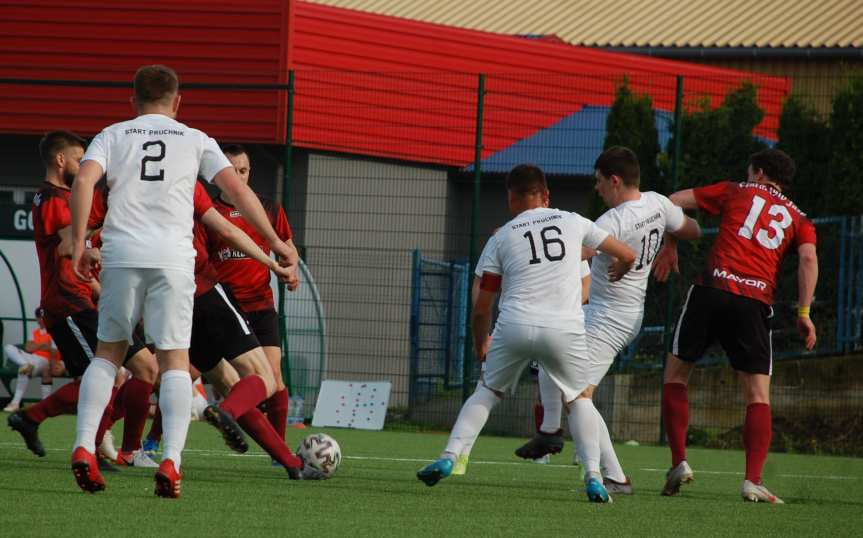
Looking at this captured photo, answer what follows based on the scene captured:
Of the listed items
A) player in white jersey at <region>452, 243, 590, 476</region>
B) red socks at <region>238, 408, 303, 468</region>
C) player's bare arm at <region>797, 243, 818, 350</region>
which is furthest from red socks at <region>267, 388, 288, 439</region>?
player's bare arm at <region>797, 243, 818, 350</region>

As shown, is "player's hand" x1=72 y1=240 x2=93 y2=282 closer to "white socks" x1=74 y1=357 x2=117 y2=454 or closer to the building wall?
"white socks" x1=74 y1=357 x2=117 y2=454

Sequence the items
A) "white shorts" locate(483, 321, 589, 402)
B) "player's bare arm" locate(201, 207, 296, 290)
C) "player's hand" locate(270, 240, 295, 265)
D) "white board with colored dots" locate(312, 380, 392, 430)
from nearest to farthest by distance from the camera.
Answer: "player's hand" locate(270, 240, 295, 265) → "player's bare arm" locate(201, 207, 296, 290) → "white shorts" locate(483, 321, 589, 402) → "white board with colored dots" locate(312, 380, 392, 430)

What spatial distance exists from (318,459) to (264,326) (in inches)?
47.7

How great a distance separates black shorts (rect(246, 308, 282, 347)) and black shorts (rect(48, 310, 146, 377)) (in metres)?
→ 0.81

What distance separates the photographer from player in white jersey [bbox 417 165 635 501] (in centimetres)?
725

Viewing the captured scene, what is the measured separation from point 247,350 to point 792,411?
324 inches

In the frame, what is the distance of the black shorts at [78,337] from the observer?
8125mm

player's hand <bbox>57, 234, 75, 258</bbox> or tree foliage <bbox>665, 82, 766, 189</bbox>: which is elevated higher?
tree foliage <bbox>665, 82, 766, 189</bbox>

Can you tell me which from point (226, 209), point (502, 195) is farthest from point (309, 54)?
point (226, 209)

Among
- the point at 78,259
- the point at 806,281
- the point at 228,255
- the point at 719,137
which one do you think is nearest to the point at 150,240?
the point at 78,259

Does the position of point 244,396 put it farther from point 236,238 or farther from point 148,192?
point 148,192

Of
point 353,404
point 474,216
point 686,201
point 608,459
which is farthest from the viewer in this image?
point 353,404

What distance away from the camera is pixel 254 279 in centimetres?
871

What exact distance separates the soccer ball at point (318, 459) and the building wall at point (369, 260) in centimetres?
687
